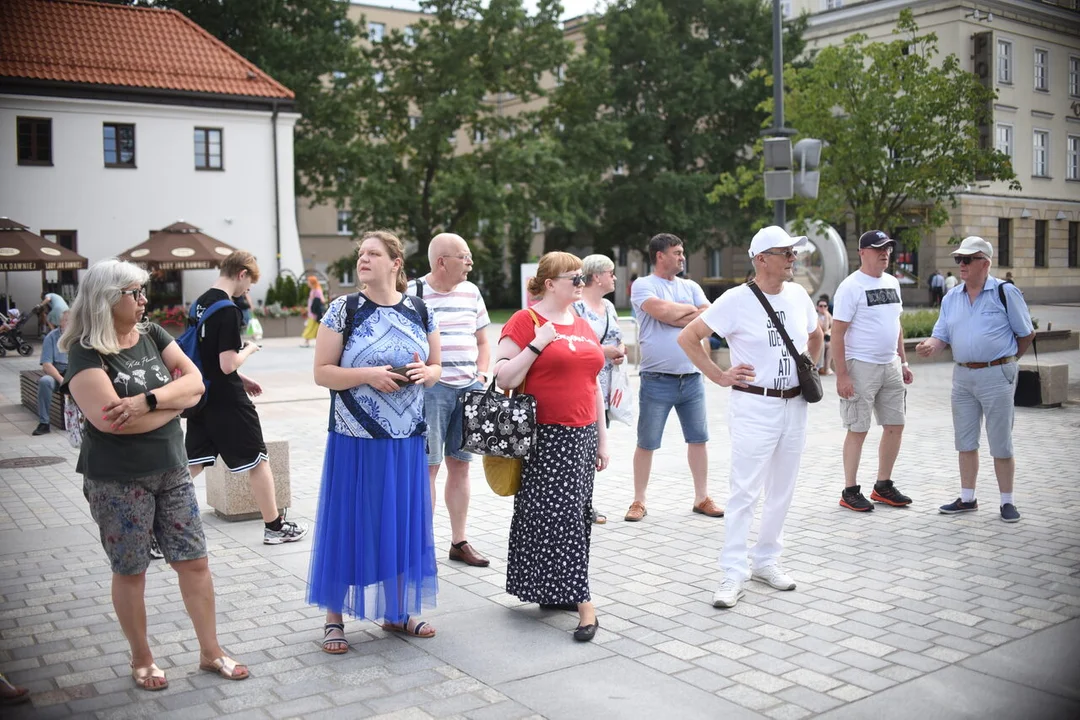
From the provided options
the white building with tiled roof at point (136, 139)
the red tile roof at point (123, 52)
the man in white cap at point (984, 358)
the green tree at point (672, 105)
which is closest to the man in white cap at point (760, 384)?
the man in white cap at point (984, 358)

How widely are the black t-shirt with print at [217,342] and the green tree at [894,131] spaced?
685 inches

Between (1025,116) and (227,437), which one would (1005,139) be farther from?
(227,437)

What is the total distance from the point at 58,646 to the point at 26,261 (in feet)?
71.4

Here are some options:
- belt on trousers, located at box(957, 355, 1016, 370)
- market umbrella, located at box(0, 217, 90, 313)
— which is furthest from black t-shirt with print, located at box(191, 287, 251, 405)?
market umbrella, located at box(0, 217, 90, 313)

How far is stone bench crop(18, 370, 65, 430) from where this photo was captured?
41.6ft

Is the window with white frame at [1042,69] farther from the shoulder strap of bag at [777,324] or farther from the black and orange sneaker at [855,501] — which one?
the shoulder strap of bag at [777,324]

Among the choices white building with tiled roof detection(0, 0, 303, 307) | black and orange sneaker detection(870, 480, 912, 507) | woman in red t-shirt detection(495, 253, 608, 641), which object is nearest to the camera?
woman in red t-shirt detection(495, 253, 608, 641)

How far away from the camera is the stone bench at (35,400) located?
12.7 meters

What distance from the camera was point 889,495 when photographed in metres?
8.01

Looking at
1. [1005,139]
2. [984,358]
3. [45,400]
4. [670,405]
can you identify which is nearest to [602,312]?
[670,405]

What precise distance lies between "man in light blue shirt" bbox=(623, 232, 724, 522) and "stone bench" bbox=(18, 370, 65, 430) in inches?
313

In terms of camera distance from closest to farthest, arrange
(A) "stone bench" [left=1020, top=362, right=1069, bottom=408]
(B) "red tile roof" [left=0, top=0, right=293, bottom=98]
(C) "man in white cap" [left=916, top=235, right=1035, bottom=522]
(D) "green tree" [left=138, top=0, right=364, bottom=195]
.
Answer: (C) "man in white cap" [left=916, top=235, right=1035, bottom=522]
(A) "stone bench" [left=1020, top=362, right=1069, bottom=408]
(B) "red tile roof" [left=0, top=0, right=293, bottom=98]
(D) "green tree" [left=138, top=0, right=364, bottom=195]

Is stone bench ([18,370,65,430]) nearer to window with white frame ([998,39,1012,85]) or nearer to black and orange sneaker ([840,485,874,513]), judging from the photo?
black and orange sneaker ([840,485,874,513])

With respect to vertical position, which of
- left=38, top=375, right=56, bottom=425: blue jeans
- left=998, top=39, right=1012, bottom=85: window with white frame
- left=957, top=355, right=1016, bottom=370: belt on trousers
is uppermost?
left=998, top=39, right=1012, bottom=85: window with white frame
